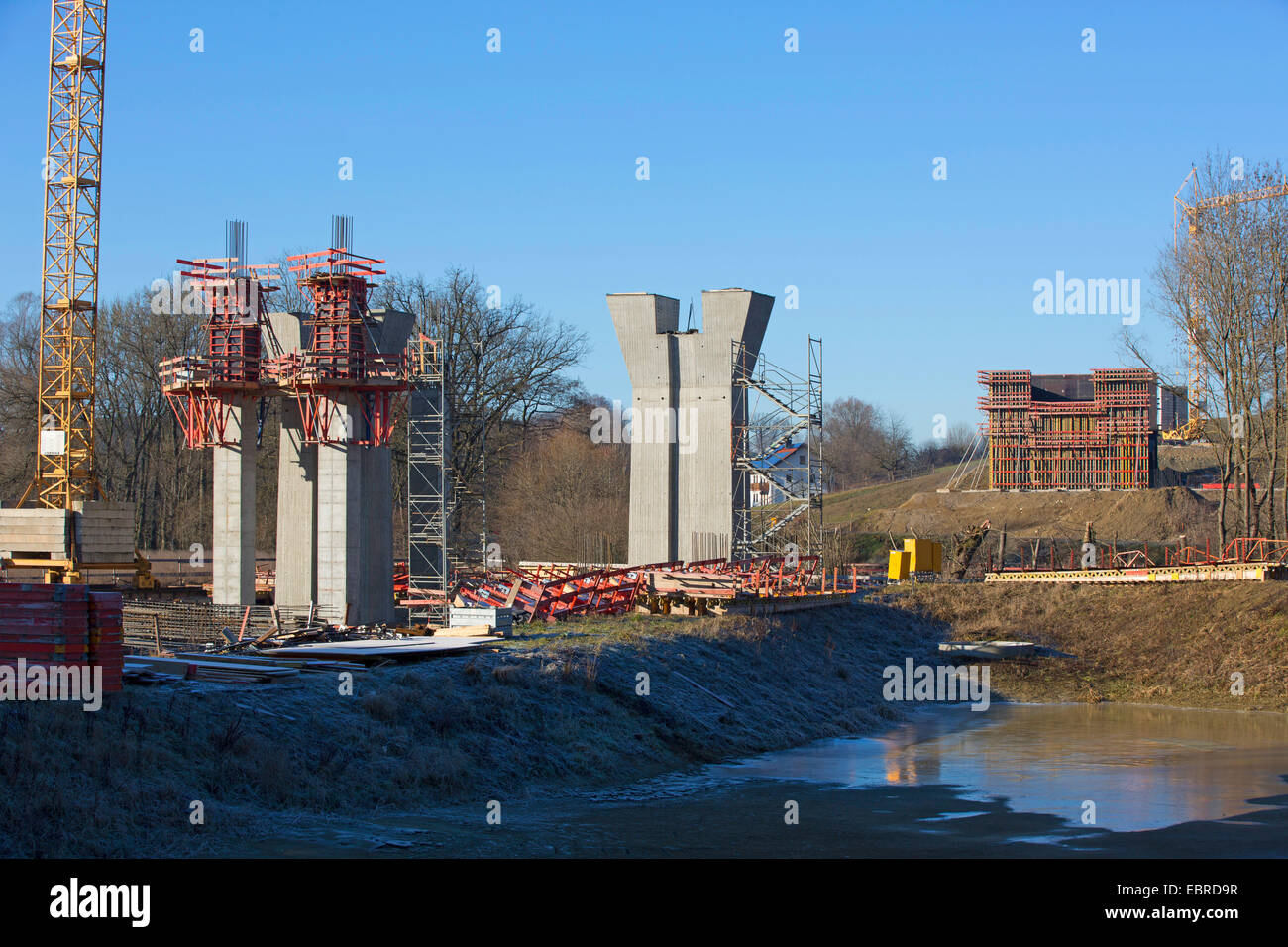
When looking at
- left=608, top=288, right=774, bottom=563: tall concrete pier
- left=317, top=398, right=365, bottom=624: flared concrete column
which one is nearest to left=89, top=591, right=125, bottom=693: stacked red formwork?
left=317, top=398, right=365, bottom=624: flared concrete column

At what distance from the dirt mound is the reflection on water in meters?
32.4

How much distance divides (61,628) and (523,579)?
13972mm

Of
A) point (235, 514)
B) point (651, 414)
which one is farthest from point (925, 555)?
point (235, 514)

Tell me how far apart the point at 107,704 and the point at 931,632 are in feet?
79.0

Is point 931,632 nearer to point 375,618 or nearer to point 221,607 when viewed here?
point 375,618

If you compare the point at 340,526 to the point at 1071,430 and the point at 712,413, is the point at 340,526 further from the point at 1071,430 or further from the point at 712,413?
the point at 1071,430

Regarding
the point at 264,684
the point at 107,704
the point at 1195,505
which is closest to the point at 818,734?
the point at 264,684

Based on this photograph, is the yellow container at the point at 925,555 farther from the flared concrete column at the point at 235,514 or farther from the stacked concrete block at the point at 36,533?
the stacked concrete block at the point at 36,533

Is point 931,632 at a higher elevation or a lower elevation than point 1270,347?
lower

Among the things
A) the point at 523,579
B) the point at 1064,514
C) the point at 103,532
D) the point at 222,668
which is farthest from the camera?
the point at 1064,514

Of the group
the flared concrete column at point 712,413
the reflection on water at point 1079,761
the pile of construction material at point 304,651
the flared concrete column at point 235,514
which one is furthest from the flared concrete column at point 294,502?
the reflection on water at point 1079,761

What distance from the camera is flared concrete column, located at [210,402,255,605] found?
3189 cm

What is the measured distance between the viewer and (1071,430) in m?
67.9

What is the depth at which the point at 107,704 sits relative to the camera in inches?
541
